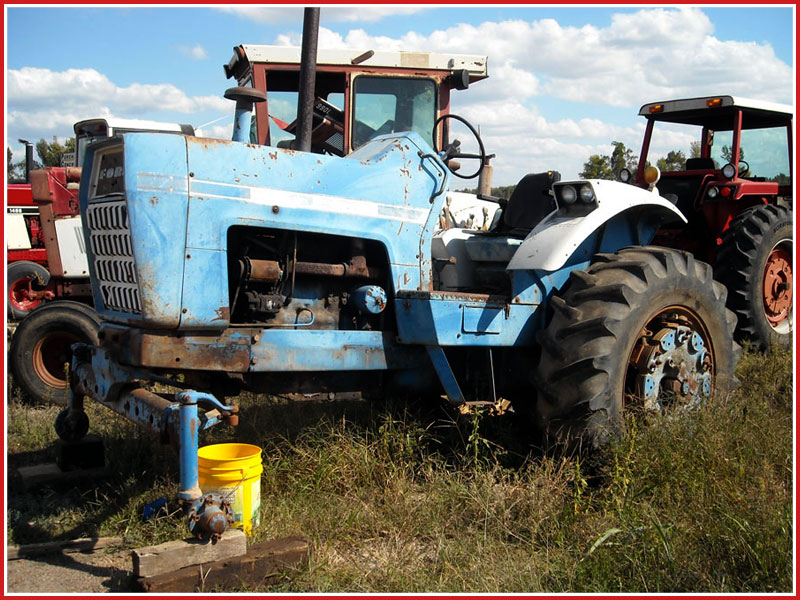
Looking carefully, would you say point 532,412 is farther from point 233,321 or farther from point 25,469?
point 25,469

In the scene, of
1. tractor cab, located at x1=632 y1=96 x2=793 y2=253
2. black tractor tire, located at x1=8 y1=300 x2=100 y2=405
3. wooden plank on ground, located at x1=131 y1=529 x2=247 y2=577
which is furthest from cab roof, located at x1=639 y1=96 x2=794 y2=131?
wooden plank on ground, located at x1=131 y1=529 x2=247 y2=577

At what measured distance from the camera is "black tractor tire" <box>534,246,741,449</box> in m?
4.11

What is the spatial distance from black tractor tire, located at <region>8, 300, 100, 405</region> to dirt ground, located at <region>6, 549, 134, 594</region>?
3.02 meters

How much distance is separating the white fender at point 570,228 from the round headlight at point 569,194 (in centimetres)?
3

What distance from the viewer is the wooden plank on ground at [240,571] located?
3146 mm

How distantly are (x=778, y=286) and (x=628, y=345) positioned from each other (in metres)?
4.31

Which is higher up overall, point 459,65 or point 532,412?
point 459,65

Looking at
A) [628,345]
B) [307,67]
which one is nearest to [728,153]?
[628,345]

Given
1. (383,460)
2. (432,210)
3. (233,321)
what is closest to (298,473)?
(383,460)

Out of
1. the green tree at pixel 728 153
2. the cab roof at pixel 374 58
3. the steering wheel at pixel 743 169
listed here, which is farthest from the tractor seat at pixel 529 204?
the steering wheel at pixel 743 169

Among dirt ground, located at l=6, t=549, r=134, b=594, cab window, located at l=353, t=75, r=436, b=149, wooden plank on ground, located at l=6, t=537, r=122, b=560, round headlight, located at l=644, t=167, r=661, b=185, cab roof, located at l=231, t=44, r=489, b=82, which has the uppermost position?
cab roof, located at l=231, t=44, r=489, b=82

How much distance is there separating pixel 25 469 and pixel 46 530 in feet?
2.56

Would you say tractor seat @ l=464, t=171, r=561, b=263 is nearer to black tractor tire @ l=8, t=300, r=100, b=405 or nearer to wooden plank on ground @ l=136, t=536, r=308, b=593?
wooden plank on ground @ l=136, t=536, r=308, b=593

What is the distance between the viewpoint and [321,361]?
4.04 meters
